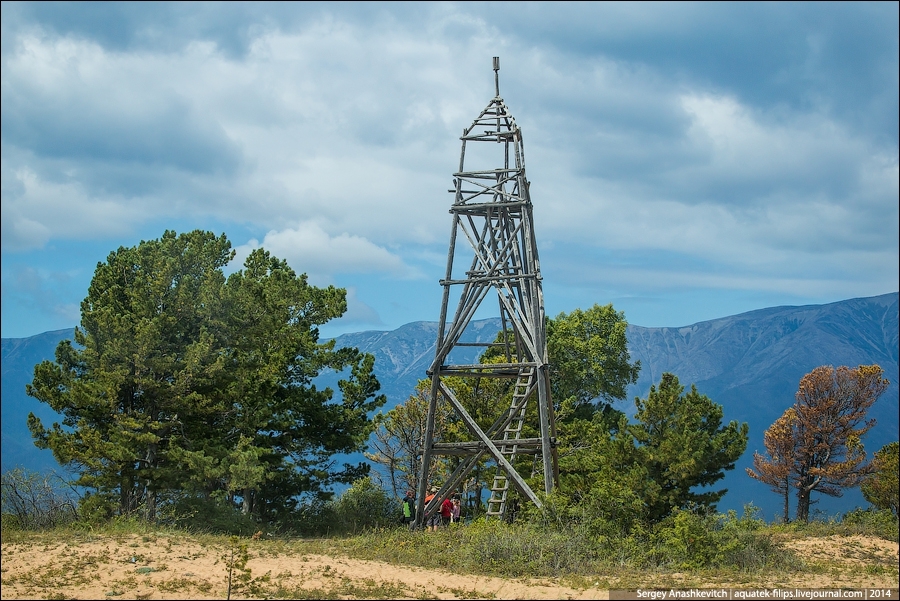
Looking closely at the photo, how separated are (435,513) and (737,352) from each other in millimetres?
60510

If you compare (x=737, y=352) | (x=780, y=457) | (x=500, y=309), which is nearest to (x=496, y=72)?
(x=500, y=309)

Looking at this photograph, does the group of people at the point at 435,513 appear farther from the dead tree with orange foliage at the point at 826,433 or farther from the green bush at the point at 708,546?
the dead tree with orange foliage at the point at 826,433

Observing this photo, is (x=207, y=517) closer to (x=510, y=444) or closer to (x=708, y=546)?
(x=510, y=444)

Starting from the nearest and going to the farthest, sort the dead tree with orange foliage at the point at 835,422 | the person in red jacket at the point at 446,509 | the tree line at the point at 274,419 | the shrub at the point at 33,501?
the tree line at the point at 274,419, the shrub at the point at 33,501, the person in red jacket at the point at 446,509, the dead tree with orange foliage at the point at 835,422

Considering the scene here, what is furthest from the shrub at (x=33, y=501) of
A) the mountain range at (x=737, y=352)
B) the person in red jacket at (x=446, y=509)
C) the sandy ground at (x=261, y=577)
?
the mountain range at (x=737, y=352)

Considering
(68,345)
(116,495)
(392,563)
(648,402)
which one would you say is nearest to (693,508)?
(648,402)

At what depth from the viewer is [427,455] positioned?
19.9 metres

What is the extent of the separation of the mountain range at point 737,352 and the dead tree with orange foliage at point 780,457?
92.3 feet

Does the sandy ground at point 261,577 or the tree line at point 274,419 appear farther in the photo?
the tree line at point 274,419

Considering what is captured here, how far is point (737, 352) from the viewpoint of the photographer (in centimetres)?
7612

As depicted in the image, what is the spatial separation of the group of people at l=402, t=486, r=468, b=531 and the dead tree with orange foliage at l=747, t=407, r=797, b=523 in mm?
10994

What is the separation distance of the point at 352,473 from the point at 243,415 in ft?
15.9

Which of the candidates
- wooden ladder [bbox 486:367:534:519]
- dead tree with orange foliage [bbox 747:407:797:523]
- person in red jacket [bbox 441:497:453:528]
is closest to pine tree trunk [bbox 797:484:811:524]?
dead tree with orange foliage [bbox 747:407:797:523]

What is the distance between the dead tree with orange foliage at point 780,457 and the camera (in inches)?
1079
